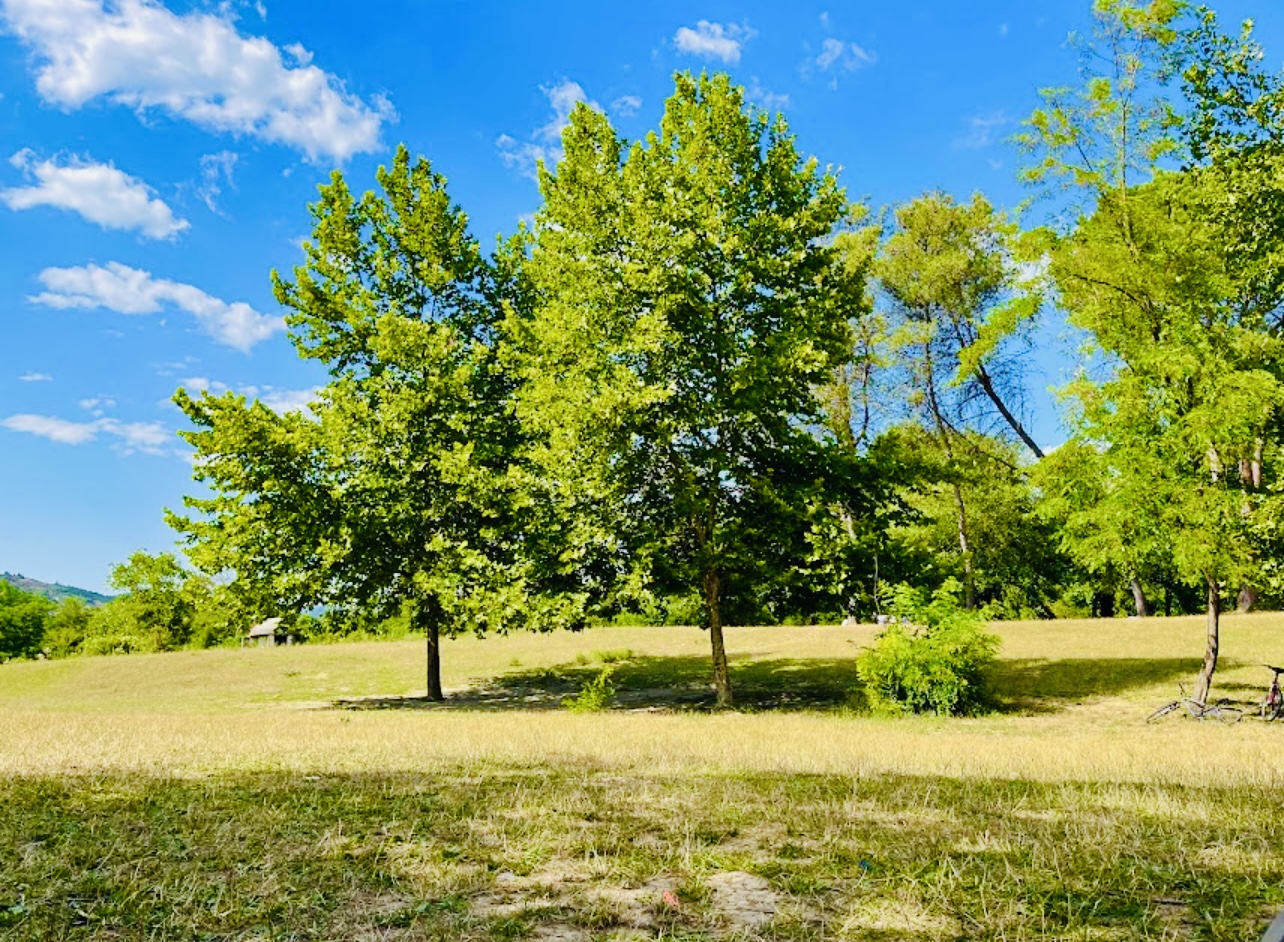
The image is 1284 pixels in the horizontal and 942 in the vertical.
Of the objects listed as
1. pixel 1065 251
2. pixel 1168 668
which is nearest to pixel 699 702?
pixel 1168 668

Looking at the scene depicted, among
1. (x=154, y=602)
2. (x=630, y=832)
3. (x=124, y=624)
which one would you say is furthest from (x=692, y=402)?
(x=124, y=624)

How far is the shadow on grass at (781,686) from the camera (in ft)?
70.7

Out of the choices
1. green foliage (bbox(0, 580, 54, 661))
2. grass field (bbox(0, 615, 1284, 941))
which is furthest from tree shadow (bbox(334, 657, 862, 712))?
green foliage (bbox(0, 580, 54, 661))

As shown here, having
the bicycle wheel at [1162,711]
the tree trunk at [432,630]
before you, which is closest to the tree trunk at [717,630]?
the tree trunk at [432,630]

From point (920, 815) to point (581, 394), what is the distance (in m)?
13.9

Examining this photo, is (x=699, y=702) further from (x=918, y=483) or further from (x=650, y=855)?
(x=650, y=855)

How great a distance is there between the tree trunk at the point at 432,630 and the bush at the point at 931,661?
12553mm

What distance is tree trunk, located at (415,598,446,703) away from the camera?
2539 cm

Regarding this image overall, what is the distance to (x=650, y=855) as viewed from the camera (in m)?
5.42

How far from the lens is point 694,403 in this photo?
20.3 metres

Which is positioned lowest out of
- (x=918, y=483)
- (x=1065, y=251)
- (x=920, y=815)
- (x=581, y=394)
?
(x=920, y=815)

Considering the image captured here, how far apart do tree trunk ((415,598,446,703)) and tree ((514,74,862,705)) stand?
6983 mm

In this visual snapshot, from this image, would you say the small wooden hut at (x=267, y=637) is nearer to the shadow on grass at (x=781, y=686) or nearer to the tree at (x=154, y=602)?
the tree at (x=154, y=602)

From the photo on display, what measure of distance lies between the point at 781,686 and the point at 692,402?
9479mm
